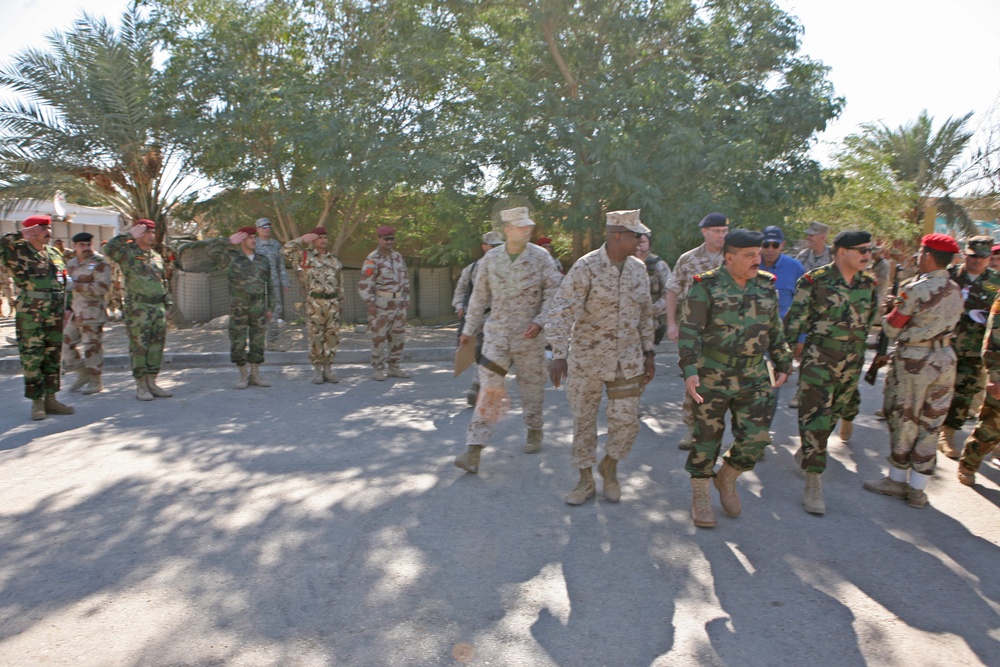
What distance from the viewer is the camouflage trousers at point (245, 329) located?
8898mm

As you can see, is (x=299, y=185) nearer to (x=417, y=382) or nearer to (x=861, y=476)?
(x=417, y=382)

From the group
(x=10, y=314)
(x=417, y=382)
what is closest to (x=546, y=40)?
(x=417, y=382)

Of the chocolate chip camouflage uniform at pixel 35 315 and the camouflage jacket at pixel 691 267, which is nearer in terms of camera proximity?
the camouflage jacket at pixel 691 267

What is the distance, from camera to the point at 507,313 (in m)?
5.63

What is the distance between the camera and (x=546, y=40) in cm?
1254

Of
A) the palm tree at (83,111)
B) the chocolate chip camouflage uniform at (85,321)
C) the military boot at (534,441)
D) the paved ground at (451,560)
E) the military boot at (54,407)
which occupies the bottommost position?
the paved ground at (451,560)

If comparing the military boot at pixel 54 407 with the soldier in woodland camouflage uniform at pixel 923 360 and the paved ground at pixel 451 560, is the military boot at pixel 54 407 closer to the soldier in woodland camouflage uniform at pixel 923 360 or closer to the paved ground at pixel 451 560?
the paved ground at pixel 451 560

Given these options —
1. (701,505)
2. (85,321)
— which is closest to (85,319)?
(85,321)

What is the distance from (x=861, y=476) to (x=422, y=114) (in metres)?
9.51

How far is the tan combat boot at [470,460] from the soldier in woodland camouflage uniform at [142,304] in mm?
4328

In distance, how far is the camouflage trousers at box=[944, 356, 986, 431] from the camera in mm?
5938

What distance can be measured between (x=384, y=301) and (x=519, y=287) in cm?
429

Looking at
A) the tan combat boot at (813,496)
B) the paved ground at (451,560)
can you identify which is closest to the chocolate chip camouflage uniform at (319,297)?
the paved ground at (451,560)

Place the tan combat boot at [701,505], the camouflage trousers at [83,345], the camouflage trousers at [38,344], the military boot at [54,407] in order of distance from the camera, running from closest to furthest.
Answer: the tan combat boot at [701,505] < the camouflage trousers at [38,344] < the military boot at [54,407] < the camouflage trousers at [83,345]
